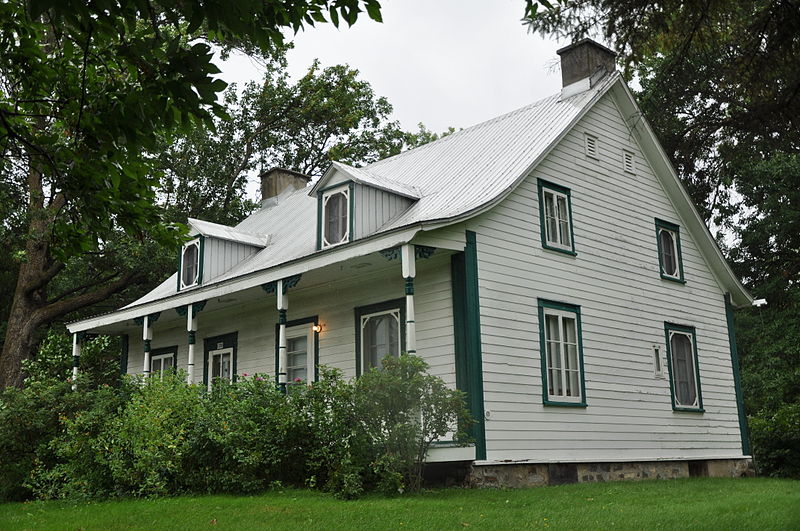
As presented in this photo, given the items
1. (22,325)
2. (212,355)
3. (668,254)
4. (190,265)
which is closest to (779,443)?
(668,254)

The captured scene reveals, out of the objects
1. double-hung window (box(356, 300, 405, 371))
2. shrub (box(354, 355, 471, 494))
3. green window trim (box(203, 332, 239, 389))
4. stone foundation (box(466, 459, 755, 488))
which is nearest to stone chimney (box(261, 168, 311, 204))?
green window trim (box(203, 332, 239, 389))

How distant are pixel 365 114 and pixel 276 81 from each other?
11.8 feet

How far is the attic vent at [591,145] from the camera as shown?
16.0 m

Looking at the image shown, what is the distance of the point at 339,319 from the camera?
604 inches

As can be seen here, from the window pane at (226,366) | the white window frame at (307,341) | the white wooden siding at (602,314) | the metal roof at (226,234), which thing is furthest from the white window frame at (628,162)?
the window pane at (226,366)

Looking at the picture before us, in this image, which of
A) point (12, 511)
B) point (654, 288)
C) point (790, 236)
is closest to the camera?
point (12, 511)

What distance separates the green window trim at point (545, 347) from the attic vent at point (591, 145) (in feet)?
10.8

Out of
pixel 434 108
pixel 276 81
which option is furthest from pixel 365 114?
pixel 434 108

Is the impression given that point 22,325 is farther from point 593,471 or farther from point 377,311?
point 593,471

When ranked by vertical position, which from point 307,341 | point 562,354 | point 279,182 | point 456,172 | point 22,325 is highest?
point 279,182

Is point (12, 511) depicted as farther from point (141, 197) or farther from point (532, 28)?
point (532, 28)

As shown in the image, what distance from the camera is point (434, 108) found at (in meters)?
83.8

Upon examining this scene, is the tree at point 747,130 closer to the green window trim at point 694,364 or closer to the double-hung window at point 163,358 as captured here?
the green window trim at point 694,364

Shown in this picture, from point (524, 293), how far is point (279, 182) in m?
11.1
